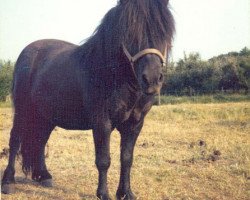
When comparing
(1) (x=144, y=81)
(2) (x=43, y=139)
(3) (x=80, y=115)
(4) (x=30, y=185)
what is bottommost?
(4) (x=30, y=185)

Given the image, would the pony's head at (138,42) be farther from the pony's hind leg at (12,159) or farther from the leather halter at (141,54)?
the pony's hind leg at (12,159)

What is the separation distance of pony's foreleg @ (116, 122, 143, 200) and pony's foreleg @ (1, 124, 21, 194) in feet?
5.56

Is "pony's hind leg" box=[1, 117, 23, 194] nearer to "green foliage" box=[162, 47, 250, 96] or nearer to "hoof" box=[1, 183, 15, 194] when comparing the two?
"hoof" box=[1, 183, 15, 194]

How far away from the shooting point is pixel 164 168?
6516mm

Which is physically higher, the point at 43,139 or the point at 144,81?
the point at 144,81

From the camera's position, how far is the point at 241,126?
12492 millimetres

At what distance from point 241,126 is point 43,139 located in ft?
28.1

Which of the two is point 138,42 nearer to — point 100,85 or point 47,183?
point 100,85

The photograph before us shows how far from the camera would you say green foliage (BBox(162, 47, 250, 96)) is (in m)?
30.8

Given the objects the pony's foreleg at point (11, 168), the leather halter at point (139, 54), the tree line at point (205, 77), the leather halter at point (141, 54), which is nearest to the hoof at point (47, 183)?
the pony's foreleg at point (11, 168)

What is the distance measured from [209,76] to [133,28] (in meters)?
34.8

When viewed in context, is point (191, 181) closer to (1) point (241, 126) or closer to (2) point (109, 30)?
(2) point (109, 30)

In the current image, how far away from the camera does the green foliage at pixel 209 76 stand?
30.8 metres

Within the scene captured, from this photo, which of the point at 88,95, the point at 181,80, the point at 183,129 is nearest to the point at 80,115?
the point at 88,95
